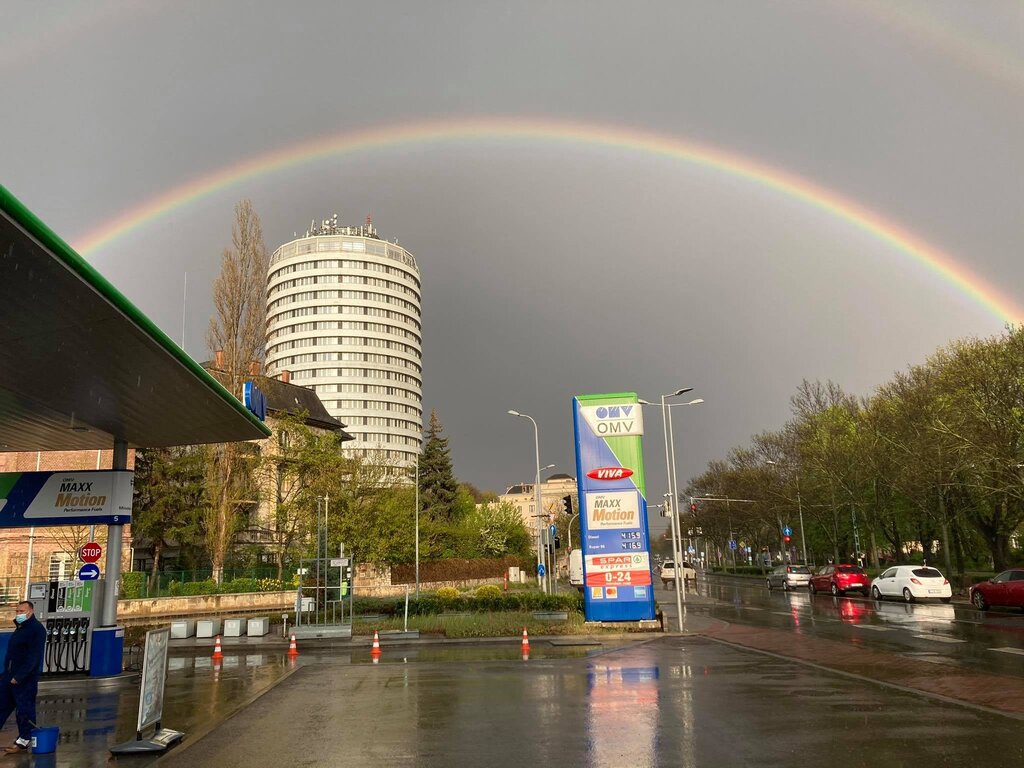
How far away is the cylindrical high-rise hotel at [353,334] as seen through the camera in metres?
128

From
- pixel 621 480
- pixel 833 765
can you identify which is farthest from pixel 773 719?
pixel 621 480

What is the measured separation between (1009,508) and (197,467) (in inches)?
1899

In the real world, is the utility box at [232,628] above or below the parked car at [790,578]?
above

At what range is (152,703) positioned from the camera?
9672 millimetres

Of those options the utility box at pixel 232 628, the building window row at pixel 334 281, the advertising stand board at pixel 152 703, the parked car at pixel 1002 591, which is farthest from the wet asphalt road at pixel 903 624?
the building window row at pixel 334 281

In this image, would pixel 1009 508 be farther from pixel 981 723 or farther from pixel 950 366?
pixel 981 723

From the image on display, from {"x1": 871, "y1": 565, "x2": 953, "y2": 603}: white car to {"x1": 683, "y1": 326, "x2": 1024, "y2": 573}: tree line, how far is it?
4149mm

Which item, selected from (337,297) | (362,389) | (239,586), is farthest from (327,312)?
(239,586)

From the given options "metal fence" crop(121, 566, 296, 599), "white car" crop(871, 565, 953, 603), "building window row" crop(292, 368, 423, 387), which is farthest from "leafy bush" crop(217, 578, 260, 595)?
"building window row" crop(292, 368, 423, 387)

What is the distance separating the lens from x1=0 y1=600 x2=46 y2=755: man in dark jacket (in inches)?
364

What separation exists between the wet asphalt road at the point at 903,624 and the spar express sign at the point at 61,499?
1730 cm

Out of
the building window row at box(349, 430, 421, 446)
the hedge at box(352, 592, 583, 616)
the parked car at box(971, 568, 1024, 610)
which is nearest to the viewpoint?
the parked car at box(971, 568, 1024, 610)

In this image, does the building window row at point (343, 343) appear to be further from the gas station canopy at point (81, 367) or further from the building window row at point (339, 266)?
the gas station canopy at point (81, 367)

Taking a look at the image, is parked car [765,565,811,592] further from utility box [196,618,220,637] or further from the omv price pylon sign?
utility box [196,618,220,637]
